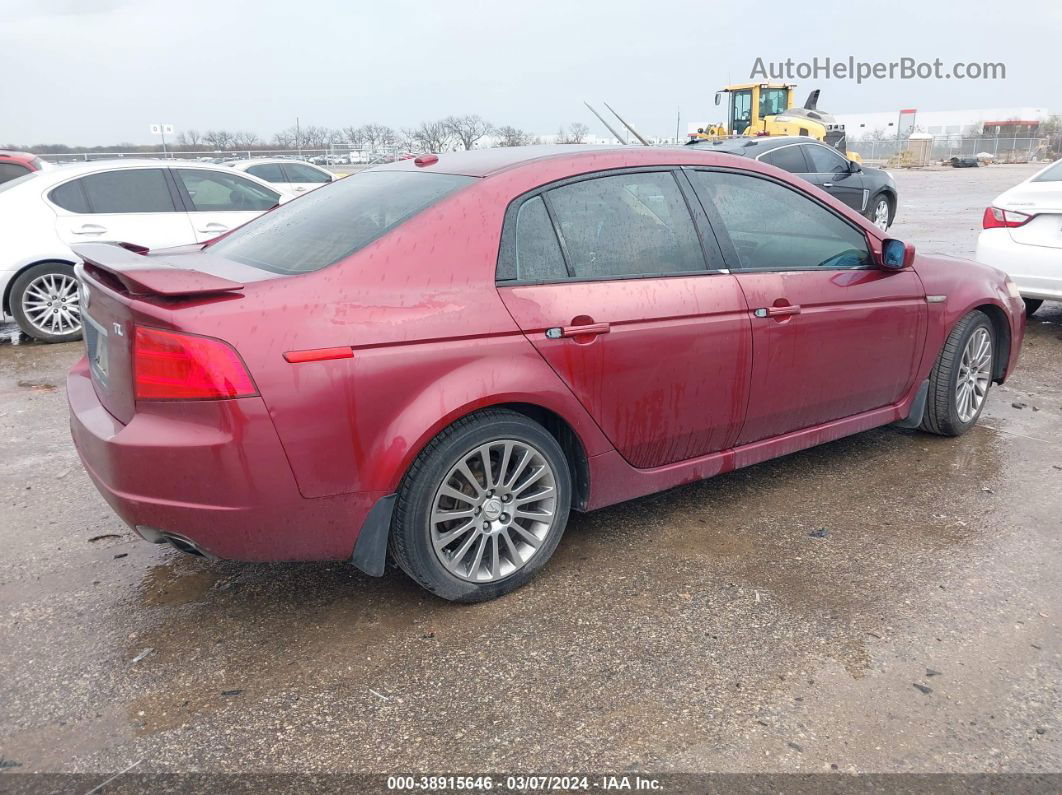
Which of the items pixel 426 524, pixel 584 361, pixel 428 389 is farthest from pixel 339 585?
pixel 584 361

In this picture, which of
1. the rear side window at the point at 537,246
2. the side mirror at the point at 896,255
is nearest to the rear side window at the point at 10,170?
the rear side window at the point at 537,246

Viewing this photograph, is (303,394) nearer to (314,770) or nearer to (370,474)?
(370,474)

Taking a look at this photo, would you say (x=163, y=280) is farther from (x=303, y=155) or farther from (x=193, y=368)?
(x=303, y=155)

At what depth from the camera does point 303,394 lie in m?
2.51

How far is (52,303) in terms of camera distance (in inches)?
291

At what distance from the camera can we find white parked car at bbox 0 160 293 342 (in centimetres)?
722

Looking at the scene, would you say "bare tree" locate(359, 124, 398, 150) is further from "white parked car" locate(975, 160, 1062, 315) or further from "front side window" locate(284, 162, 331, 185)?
"white parked car" locate(975, 160, 1062, 315)

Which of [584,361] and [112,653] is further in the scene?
[584,361]

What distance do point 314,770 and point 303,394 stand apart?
106 centimetres

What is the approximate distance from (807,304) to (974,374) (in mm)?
1665

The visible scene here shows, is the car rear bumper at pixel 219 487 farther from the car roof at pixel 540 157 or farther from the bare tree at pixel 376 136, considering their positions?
the bare tree at pixel 376 136

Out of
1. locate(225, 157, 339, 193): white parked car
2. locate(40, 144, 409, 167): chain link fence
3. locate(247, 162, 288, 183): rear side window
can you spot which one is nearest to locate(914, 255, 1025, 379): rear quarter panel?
locate(225, 157, 339, 193): white parked car

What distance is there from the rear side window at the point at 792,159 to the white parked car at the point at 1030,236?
5272 mm

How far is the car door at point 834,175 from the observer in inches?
488
